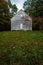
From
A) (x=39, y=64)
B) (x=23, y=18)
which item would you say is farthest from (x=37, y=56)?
(x=23, y=18)

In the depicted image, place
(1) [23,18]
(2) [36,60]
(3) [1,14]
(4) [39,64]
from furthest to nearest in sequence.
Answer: (3) [1,14]
(1) [23,18]
(2) [36,60]
(4) [39,64]

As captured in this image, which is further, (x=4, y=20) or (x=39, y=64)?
(x=4, y=20)

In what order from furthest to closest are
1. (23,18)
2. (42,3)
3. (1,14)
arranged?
1. (42,3)
2. (1,14)
3. (23,18)

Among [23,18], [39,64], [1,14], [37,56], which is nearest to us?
[39,64]

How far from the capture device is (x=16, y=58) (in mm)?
7836

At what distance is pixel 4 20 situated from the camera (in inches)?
1369

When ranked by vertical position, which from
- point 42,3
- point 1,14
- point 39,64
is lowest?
point 39,64

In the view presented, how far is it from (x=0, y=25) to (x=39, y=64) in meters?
28.5

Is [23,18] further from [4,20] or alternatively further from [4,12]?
[4,12]

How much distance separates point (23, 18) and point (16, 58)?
85.6 feet

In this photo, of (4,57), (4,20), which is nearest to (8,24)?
(4,20)

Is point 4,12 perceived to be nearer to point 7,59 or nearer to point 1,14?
point 1,14

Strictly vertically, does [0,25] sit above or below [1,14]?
below

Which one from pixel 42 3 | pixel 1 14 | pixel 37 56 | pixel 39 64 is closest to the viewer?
pixel 39 64
